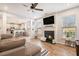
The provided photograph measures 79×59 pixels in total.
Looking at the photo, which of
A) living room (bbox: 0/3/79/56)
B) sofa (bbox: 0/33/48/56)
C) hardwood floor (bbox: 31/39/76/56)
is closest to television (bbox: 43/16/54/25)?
living room (bbox: 0/3/79/56)

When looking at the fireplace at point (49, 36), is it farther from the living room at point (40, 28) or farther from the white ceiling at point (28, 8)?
the white ceiling at point (28, 8)

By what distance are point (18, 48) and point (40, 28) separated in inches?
23.6

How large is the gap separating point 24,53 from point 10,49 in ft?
0.94

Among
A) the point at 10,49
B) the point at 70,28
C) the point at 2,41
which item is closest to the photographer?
the point at 10,49

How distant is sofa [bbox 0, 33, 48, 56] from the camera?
1463 mm

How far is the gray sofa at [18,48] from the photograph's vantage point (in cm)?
146

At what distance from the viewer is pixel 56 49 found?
1722 mm

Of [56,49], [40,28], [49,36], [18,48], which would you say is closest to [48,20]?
[40,28]

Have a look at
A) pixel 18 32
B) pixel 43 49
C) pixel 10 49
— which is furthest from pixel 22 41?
pixel 43 49

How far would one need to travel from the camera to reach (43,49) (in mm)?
1749

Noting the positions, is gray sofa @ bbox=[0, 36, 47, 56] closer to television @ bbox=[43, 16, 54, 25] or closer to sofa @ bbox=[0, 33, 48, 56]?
sofa @ bbox=[0, 33, 48, 56]

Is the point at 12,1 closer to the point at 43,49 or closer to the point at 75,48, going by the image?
the point at 43,49

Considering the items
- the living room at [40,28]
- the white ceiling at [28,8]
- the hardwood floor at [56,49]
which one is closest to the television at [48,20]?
the living room at [40,28]

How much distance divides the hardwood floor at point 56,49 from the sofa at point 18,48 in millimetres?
80
